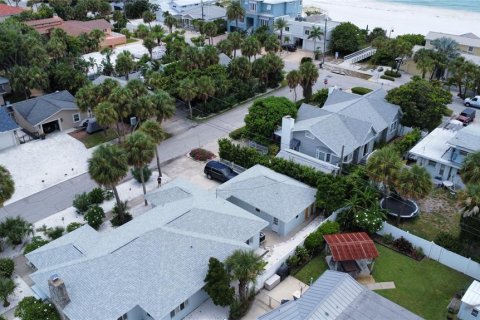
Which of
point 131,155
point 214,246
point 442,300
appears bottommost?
point 442,300

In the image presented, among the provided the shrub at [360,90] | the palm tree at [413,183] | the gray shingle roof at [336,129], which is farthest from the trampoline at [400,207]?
the shrub at [360,90]

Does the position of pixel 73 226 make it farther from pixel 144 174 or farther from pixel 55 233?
pixel 144 174

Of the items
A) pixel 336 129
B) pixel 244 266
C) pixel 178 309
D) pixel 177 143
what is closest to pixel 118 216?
pixel 178 309

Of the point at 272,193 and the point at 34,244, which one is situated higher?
the point at 272,193

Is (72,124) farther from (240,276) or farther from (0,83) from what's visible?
(240,276)

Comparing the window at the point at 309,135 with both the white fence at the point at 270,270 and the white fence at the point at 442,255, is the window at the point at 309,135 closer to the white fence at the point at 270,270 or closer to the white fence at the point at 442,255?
the white fence at the point at 442,255

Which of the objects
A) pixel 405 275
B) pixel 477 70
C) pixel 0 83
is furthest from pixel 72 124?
pixel 477 70
